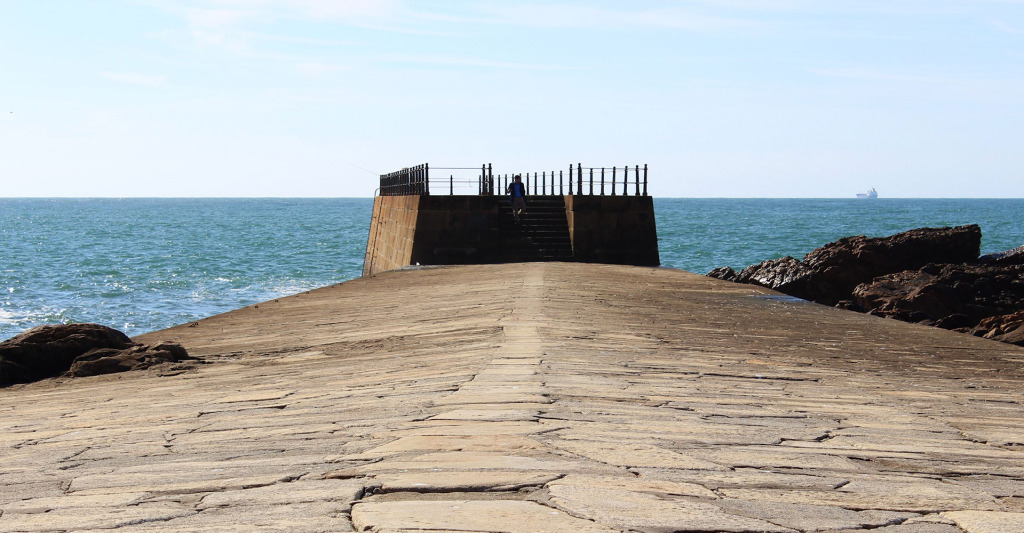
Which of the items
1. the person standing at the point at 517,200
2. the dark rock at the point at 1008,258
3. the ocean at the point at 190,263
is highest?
the person standing at the point at 517,200

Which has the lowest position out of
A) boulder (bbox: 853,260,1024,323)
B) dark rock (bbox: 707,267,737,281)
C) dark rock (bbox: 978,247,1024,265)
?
dark rock (bbox: 707,267,737,281)

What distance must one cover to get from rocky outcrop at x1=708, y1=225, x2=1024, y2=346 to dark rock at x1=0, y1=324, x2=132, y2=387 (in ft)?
30.1

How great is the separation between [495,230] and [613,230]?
96.9 inches

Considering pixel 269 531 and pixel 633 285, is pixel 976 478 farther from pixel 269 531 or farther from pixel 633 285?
pixel 633 285

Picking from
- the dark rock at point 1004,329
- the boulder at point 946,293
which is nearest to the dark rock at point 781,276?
the boulder at point 946,293

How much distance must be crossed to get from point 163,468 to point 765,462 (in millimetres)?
2339

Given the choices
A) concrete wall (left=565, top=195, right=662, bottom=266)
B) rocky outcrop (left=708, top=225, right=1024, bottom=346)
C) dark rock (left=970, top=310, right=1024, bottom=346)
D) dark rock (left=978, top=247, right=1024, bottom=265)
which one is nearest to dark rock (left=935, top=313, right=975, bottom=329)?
rocky outcrop (left=708, top=225, right=1024, bottom=346)

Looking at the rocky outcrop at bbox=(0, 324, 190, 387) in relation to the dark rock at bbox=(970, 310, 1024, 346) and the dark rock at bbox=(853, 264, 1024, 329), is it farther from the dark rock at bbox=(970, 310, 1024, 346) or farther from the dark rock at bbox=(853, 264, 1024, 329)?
the dark rock at bbox=(853, 264, 1024, 329)

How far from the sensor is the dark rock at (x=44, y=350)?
816 cm

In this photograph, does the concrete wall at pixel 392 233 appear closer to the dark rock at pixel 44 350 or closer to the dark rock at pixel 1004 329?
the dark rock at pixel 1004 329

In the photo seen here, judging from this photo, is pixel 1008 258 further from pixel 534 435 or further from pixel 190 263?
pixel 190 263

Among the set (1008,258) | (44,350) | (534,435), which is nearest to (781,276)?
(1008,258)

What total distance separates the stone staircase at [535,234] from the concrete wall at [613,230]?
381 millimetres

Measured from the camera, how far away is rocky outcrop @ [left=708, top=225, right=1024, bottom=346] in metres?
14.6
